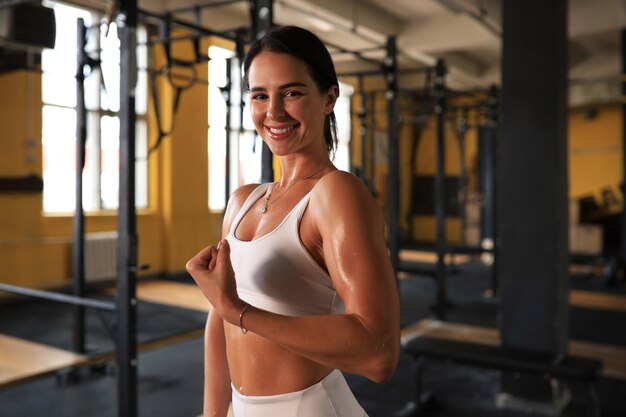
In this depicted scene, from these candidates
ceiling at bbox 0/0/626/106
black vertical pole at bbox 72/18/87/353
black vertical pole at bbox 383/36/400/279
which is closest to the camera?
black vertical pole at bbox 72/18/87/353

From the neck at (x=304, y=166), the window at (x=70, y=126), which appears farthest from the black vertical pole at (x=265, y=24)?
the window at (x=70, y=126)

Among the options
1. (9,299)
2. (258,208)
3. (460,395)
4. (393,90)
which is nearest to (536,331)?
(460,395)

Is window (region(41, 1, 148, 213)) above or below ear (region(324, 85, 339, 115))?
above

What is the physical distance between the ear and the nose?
8 cm

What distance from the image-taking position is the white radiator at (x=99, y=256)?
6.63 metres

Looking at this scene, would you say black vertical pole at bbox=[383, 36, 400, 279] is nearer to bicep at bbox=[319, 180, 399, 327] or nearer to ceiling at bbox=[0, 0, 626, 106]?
ceiling at bbox=[0, 0, 626, 106]

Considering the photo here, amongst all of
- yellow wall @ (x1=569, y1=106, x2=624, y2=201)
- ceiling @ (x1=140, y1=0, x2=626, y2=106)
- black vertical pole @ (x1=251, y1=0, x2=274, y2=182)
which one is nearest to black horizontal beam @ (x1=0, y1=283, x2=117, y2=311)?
black vertical pole @ (x1=251, y1=0, x2=274, y2=182)

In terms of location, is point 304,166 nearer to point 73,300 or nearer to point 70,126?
point 73,300

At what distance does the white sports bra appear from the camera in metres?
0.77

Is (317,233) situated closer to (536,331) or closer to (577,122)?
(536,331)

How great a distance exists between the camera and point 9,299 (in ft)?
19.2

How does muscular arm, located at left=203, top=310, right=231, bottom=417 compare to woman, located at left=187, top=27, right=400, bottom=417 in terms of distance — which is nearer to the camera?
woman, located at left=187, top=27, right=400, bottom=417

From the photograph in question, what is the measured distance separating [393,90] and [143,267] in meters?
2.40

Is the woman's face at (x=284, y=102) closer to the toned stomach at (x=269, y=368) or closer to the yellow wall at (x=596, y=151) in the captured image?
the toned stomach at (x=269, y=368)
